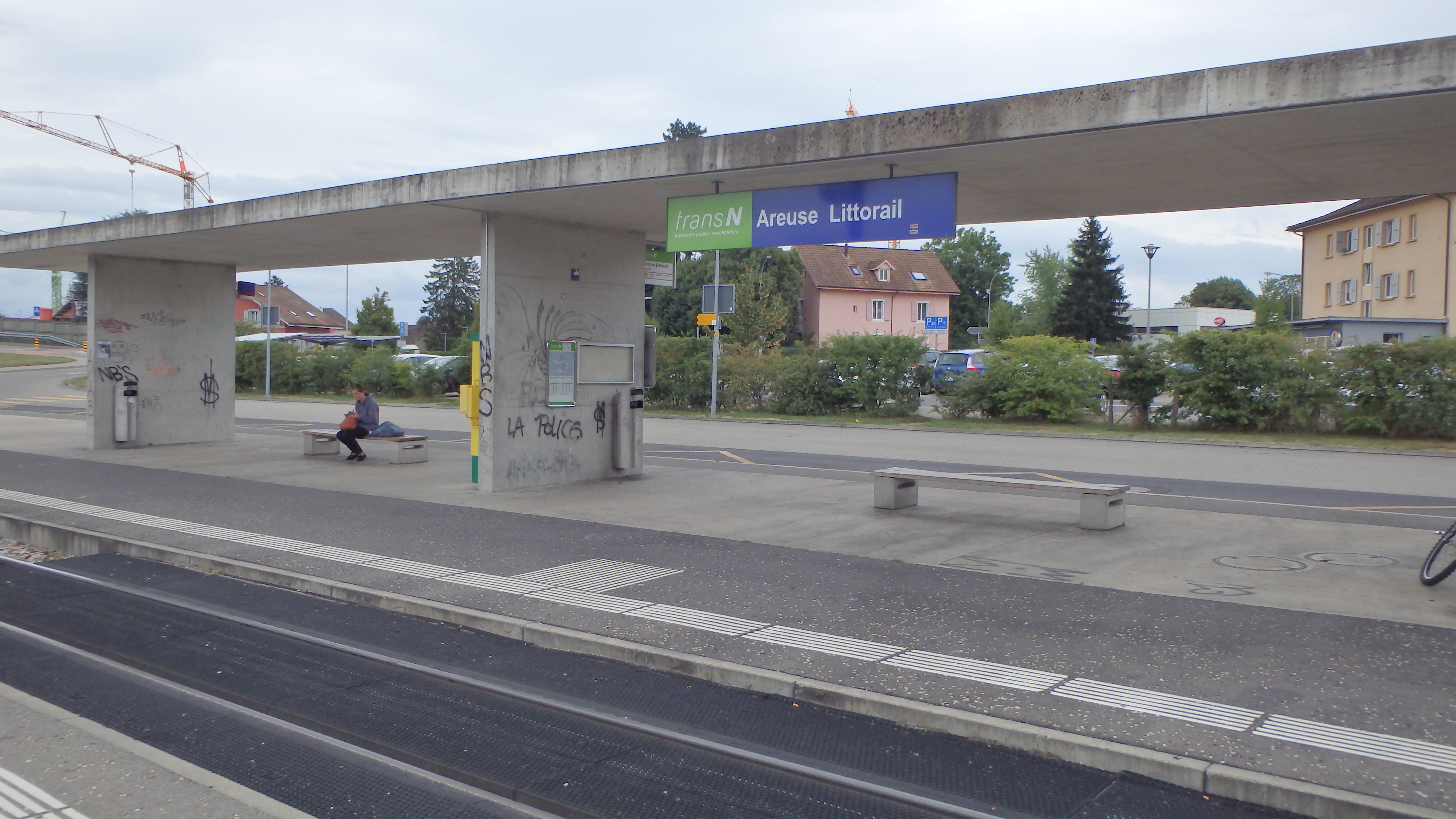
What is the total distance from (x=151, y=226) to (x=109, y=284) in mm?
3272

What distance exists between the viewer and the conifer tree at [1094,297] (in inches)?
2653

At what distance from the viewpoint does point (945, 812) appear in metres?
4.12

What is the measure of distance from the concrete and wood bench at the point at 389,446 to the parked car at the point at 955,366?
560 inches

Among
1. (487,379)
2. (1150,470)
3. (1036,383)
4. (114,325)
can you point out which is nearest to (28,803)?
(487,379)

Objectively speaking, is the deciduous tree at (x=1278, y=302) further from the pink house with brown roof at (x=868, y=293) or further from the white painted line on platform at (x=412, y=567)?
the white painted line on platform at (x=412, y=567)

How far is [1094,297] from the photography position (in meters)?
67.6

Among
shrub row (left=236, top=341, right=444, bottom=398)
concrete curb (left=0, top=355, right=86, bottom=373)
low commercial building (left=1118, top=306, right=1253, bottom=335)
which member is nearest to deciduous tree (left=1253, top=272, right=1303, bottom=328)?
low commercial building (left=1118, top=306, right=1253, bottom=335)

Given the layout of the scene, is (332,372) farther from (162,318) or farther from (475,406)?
(475,406)

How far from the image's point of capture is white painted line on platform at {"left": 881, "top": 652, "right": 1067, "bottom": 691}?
550cm

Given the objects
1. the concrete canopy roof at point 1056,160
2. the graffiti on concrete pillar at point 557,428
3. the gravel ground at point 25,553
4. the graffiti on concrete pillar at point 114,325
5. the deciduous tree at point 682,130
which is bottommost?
the gravel ground at point 25,553

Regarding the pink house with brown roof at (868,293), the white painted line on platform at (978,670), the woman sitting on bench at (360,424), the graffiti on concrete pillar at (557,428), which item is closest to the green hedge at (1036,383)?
the graffiti on concrete pillar at (557,428)

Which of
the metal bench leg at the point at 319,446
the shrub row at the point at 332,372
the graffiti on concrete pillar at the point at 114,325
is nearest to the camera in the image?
the metal bench leg at the point at 319,446

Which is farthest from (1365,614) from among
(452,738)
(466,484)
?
(466,484)

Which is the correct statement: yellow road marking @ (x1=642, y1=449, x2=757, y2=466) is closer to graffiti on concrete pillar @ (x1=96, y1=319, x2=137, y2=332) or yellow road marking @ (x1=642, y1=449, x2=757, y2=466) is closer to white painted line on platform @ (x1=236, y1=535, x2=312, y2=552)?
white painted line on platform @ (x1=236, y1=535, x2=312, y2=552)
